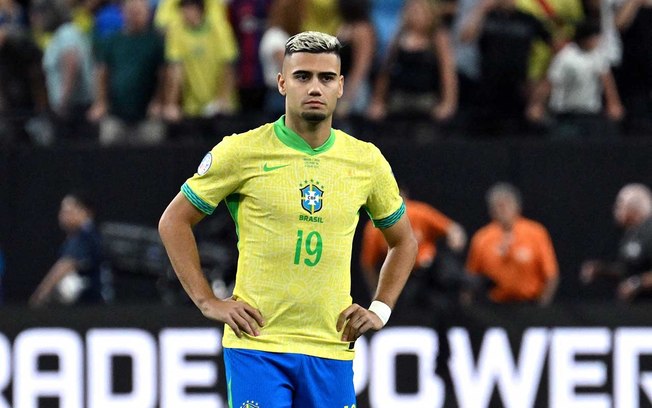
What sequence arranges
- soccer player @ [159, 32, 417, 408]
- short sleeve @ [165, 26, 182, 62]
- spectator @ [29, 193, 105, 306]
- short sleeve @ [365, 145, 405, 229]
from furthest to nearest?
short sleeve @ [165, 26, 182, 62]
spectator @ [29, 193, 105, 306]
short sleeve @ [365, 145, 405, 229]
soccer player @ [159, 32, 417, 408]

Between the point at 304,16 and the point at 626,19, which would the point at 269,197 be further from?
the point at 626,19

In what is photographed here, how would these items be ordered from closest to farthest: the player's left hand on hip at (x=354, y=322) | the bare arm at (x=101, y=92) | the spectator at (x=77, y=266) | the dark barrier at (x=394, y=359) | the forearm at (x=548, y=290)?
the player's left hand on hip at (x=354, y=322)
the dark barrier at (x=394, y=359)
the forearm at (x=548, y=290)
the spectator at (x=77, y=266)
the bare arm at (x=101, y=92)

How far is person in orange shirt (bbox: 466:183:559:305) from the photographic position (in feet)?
41.6

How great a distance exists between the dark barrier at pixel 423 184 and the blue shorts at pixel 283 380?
23.1 feet

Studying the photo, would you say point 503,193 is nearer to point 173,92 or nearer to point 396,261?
point 173,92

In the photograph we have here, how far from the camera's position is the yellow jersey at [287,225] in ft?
20.7

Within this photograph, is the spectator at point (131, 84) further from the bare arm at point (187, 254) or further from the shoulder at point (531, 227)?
the bare arm at point (187, 254)

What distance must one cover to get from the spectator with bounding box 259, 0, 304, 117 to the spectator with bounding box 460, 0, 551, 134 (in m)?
1.59

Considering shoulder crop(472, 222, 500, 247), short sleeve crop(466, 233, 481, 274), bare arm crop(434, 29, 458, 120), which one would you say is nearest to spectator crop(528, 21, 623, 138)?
bare arm crop(434, 29, 458, 120)

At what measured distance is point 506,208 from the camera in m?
12.8

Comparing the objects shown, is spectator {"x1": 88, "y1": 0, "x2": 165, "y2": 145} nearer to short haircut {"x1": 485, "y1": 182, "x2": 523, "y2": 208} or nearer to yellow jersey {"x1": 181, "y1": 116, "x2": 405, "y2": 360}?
short haircut {"x1": 485, "y1": 182, "x2": 523, "y2": 208}

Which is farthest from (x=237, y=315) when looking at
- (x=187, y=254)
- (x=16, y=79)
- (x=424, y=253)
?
(x=16, y=79)

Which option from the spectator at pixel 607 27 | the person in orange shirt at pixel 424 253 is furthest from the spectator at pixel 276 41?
the spectator at pixel 607 27

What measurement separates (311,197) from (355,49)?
6770 millimetres
